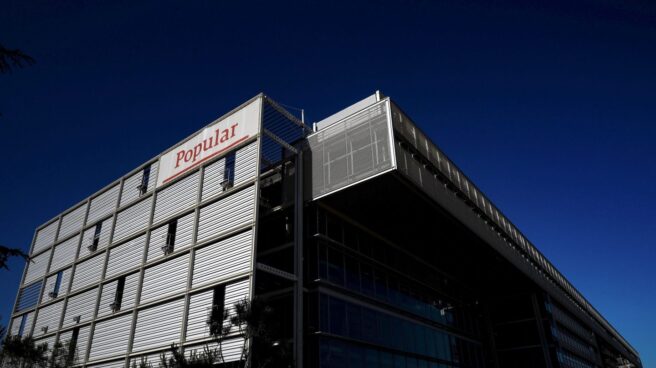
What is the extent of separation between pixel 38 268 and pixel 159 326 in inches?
957

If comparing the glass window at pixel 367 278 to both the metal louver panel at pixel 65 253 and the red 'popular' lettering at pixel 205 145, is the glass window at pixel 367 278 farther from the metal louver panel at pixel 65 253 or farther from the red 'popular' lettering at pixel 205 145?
the metal louver panel at pixel 65 253

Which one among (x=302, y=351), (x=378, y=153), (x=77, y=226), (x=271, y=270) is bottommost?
(x=302, y=351)

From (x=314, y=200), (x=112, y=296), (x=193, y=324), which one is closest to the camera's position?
(x=193, y=324)

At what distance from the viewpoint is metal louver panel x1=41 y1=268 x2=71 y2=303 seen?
Result: 38.2 m

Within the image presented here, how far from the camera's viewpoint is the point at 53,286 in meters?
39.8

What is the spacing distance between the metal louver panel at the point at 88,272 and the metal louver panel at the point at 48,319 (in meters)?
2.40

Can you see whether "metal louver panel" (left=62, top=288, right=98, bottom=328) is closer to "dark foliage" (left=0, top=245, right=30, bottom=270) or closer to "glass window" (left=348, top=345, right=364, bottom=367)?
"glass window" (left=348, top=345, right=364, bottom=367)

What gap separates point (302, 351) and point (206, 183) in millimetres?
12638

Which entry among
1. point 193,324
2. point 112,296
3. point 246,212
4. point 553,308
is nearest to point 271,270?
point 246,212

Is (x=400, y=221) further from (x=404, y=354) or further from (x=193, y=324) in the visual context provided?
(x=193, y=324)

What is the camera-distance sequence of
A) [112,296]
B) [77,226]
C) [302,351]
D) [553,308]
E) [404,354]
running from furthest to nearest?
[553,308] → [77,226] → [112,296] → [404,354] → [302,351]

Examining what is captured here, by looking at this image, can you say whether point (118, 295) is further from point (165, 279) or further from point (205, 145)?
point (205, 145)

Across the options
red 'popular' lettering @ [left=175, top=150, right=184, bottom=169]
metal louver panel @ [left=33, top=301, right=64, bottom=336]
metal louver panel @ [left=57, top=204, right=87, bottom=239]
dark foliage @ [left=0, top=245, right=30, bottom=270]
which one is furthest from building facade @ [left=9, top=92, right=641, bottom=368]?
dark foliage @ [left=0, top=245, right=30, bottom=270]

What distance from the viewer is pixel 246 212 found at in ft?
84.5
